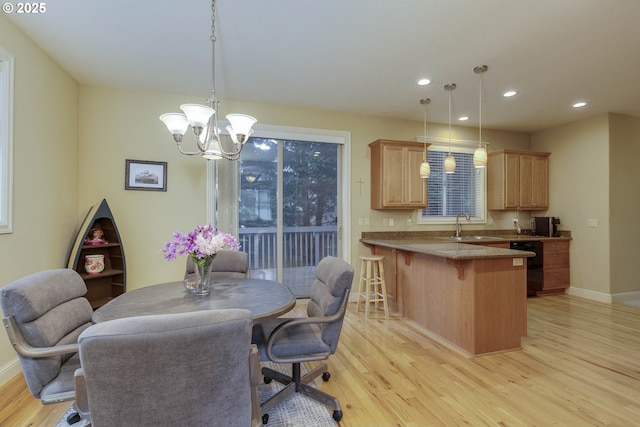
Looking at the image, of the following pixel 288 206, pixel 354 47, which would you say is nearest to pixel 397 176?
pixel 288 206

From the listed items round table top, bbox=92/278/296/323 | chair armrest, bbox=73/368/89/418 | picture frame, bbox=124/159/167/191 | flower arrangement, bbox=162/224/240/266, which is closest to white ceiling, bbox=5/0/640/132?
picture frame, bbox=124/159/167/191

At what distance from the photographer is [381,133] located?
4.57 metres

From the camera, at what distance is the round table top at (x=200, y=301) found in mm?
1635

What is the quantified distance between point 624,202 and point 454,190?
2312 mm

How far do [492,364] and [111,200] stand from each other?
423 cm

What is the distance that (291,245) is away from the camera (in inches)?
172

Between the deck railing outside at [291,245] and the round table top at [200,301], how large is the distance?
1.94 m

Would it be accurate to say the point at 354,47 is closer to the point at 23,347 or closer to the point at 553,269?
the point at 23,347

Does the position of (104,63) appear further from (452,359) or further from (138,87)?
(452,359)

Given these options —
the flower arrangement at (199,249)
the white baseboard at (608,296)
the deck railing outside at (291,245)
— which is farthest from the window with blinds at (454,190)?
the flower arrangement at (199,249)

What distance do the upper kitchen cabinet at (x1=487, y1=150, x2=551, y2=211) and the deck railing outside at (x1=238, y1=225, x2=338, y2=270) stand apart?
2770 mm

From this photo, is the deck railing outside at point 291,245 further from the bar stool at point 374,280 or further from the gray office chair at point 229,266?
the gray office chair at point 229,266

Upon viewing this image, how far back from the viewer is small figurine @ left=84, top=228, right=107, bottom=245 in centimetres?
315

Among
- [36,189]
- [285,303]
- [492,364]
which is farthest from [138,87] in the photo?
[492,364]
